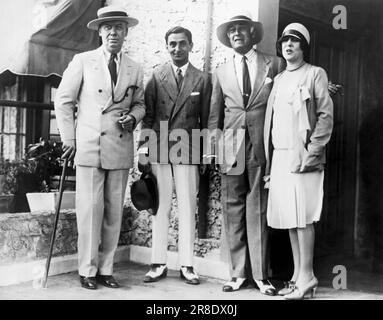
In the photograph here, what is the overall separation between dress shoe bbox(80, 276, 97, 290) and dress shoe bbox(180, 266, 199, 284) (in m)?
0.75

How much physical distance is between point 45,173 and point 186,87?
152 cm

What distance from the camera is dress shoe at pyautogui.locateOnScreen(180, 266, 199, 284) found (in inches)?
178

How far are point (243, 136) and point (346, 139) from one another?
161 centimetres

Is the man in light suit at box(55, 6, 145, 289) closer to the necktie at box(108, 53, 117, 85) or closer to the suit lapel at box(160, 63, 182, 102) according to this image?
the necktie at box(108, 53, 117, 85)

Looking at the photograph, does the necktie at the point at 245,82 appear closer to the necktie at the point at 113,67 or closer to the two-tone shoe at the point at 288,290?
the necktie at the point at 113,67

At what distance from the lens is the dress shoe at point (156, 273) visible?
179 inches

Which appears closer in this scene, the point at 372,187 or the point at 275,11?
the point at 275,11

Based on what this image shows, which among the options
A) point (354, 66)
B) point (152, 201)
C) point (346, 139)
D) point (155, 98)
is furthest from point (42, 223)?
point (354, 66)

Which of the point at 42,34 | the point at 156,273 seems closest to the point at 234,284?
the point at 156,273

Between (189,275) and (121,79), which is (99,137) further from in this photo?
(189,275)

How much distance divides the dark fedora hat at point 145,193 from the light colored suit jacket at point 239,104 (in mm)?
614

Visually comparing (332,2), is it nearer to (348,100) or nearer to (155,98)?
(348,100)

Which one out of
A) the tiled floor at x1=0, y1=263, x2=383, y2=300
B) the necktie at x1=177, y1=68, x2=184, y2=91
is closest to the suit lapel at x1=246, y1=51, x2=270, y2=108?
the necktie at x1=177, y1=68, x2=184, y2=91

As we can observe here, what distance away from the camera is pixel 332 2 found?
5.12 metres
